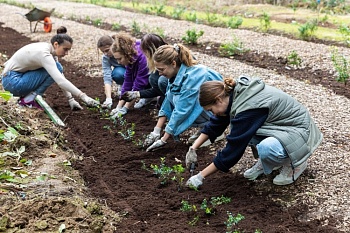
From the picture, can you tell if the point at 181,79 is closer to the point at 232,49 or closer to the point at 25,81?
the point at 25,81

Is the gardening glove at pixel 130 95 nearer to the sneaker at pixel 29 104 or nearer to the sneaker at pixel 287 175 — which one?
the sneaker at pixel 29 104

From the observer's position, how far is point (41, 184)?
3.84m

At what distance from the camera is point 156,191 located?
4.17 m

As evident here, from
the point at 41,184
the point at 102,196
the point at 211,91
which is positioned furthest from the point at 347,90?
the point at 41,184

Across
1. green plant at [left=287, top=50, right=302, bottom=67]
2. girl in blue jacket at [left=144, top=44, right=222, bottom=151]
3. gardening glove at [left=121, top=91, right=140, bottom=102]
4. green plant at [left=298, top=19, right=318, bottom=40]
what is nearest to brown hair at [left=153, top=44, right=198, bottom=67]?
girl in blue jacket at [left=144, top=44, right=222, bottom=151]

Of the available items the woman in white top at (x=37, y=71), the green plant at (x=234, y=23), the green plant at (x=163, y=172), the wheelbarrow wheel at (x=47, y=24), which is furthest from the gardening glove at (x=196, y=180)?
the wheelbarrow wheel at (x=47, y=24)

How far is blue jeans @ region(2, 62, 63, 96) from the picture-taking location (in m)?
5.71

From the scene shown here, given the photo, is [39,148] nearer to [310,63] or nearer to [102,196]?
[102,196]

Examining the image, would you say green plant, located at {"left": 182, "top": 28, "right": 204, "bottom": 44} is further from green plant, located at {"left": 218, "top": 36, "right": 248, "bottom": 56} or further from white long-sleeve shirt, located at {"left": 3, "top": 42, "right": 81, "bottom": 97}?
white long-sleeve shirt, located at {"left": 3, "top": 42, "right": 81, "bottom": 97}

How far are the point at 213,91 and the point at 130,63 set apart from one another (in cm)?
228

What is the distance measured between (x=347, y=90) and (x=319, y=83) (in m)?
0.51

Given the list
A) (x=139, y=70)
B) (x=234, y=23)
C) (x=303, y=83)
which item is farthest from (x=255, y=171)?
(x=234, y=23)

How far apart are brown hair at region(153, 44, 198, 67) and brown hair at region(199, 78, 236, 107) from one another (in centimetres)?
92

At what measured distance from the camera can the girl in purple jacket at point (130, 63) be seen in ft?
17.8
